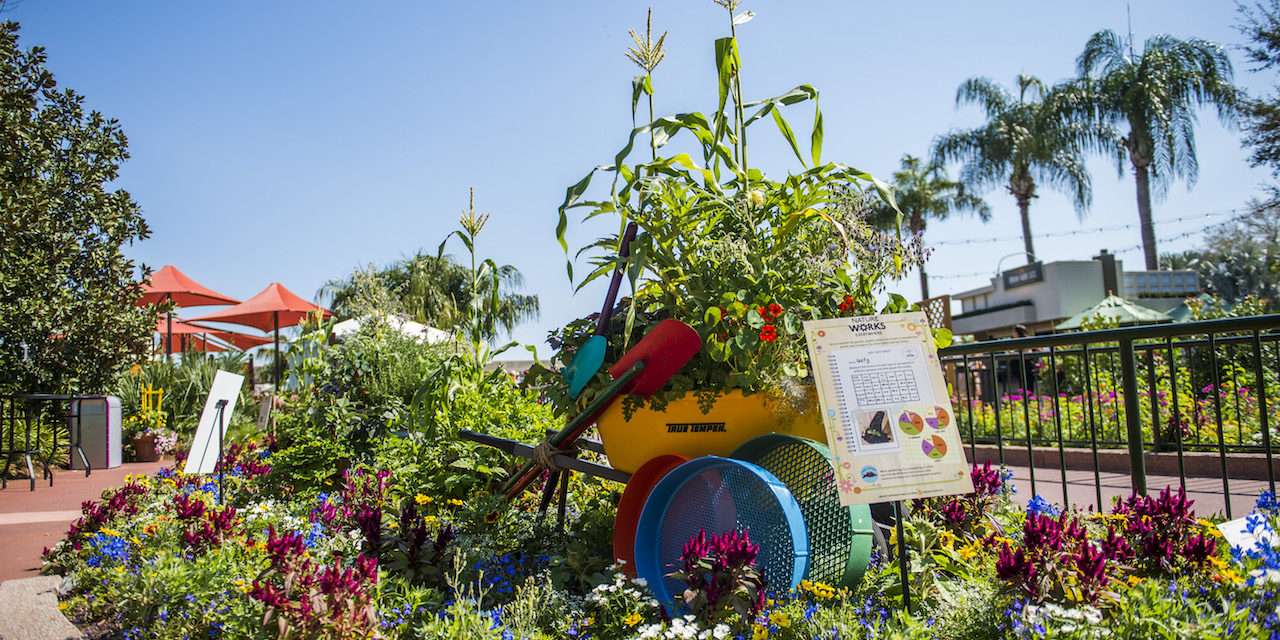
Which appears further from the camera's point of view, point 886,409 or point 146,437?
point 146,437

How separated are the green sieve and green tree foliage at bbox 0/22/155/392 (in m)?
8.11

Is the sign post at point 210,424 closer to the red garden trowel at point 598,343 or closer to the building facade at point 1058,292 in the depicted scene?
the red garden trowel at point 598,343

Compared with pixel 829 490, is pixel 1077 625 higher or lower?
lower

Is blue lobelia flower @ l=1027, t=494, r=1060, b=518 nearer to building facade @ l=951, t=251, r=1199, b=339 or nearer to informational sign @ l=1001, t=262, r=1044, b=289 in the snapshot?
building facade @ l=951, t=251, r=1199, b=339

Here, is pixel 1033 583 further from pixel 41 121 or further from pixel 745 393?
pixel 41 121

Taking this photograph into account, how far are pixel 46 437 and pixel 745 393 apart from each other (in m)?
9.29

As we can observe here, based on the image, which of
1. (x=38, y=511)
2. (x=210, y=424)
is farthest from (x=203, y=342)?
(x=210, y=424)

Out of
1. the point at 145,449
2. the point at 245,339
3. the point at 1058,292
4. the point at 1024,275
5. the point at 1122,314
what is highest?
the point at 1024,275

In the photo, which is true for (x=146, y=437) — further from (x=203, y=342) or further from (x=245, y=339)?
(x=245, y=339)

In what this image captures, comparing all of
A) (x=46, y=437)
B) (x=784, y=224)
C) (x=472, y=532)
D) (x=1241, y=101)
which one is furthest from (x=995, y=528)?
(x=1241, y=101)

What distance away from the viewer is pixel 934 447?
2.01m

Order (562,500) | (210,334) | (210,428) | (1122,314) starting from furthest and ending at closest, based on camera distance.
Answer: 1. (210,334)
2. (1122,314)
3. (210,428)
4. (562,500)

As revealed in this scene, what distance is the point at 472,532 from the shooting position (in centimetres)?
315

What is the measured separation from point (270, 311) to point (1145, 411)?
13.6 meters
